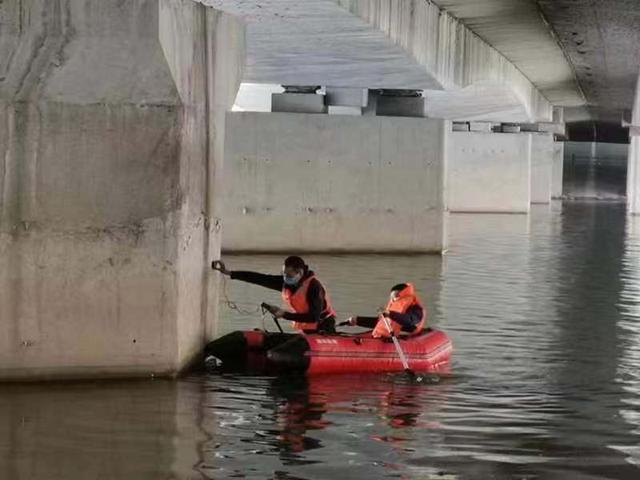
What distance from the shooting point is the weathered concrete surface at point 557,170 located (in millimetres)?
78069

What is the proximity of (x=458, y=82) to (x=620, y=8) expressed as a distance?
457cm

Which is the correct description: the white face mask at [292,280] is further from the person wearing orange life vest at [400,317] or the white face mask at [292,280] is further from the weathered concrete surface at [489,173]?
the weathered concrete surface at [489,173]

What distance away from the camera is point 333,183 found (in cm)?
2672

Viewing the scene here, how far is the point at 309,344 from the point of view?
1273 centimetres

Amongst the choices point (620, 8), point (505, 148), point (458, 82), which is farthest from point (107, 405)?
point (505, 148)

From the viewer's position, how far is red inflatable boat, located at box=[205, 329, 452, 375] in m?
12.6

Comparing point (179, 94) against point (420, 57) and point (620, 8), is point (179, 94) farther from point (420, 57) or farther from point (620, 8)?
point (620, 8)

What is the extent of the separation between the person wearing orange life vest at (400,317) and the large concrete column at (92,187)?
7.98ft

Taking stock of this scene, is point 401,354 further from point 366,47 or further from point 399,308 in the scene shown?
point 366,47

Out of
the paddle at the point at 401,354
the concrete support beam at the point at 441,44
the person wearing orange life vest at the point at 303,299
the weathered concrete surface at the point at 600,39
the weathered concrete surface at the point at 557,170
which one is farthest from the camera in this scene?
the weathered concrete surface at the point at 557,170

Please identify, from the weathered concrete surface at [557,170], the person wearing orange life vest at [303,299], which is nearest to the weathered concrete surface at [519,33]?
the person wearing orange life vest at [303,299]

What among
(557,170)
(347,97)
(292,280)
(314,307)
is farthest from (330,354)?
(557,170)

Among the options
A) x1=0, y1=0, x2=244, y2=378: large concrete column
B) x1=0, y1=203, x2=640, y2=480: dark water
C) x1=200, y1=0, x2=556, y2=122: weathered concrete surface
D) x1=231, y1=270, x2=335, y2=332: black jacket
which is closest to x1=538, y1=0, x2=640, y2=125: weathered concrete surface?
x1=200, y1=0, x2=556, y2=122: weathered concrete surface

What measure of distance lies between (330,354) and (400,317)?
Result: 3.15ft
